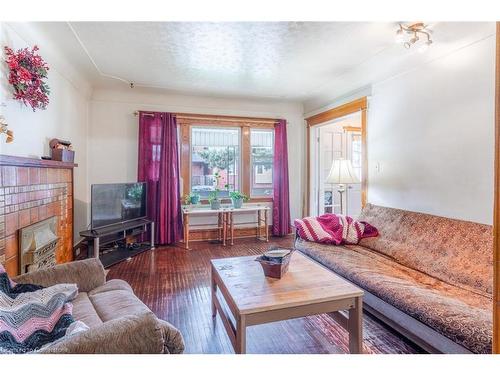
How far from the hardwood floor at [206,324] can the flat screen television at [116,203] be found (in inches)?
24.6

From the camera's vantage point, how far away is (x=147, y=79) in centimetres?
379

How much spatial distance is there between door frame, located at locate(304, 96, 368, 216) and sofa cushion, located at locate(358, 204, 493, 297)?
29.1 inches

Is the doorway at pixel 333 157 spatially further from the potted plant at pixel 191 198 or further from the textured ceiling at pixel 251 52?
the potted plant at pixel 191 198

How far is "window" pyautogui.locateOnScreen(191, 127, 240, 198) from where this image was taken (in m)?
4.93

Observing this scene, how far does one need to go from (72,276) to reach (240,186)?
3479 mm

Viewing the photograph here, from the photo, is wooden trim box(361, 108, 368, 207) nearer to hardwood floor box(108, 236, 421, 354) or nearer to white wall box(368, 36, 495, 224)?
white wall box(368, 36, 495, 224)

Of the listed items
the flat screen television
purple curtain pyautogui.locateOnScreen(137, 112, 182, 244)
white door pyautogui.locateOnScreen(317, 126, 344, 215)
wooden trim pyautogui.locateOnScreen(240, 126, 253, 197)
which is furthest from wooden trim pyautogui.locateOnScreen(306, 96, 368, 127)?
the flat screen television

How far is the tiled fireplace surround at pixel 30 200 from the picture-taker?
6.17ft

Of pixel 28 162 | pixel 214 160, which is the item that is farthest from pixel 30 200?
pixel 214 160

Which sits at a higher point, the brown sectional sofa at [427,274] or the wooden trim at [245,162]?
the wooden trim at [245,162]

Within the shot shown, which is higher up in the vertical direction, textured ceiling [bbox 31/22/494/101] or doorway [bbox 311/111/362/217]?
textured ceiling [bbox 31/22/494/101]

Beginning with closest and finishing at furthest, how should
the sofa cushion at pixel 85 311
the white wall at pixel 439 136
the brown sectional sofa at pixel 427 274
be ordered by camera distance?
1. the sofa cushion at pixel 85 311
2. the brown sectional sofa at pixel 427 274
3. the white wall at pixel 439 136

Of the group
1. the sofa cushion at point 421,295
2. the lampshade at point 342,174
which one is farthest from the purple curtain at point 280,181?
the sofa cushion at point 421,295
